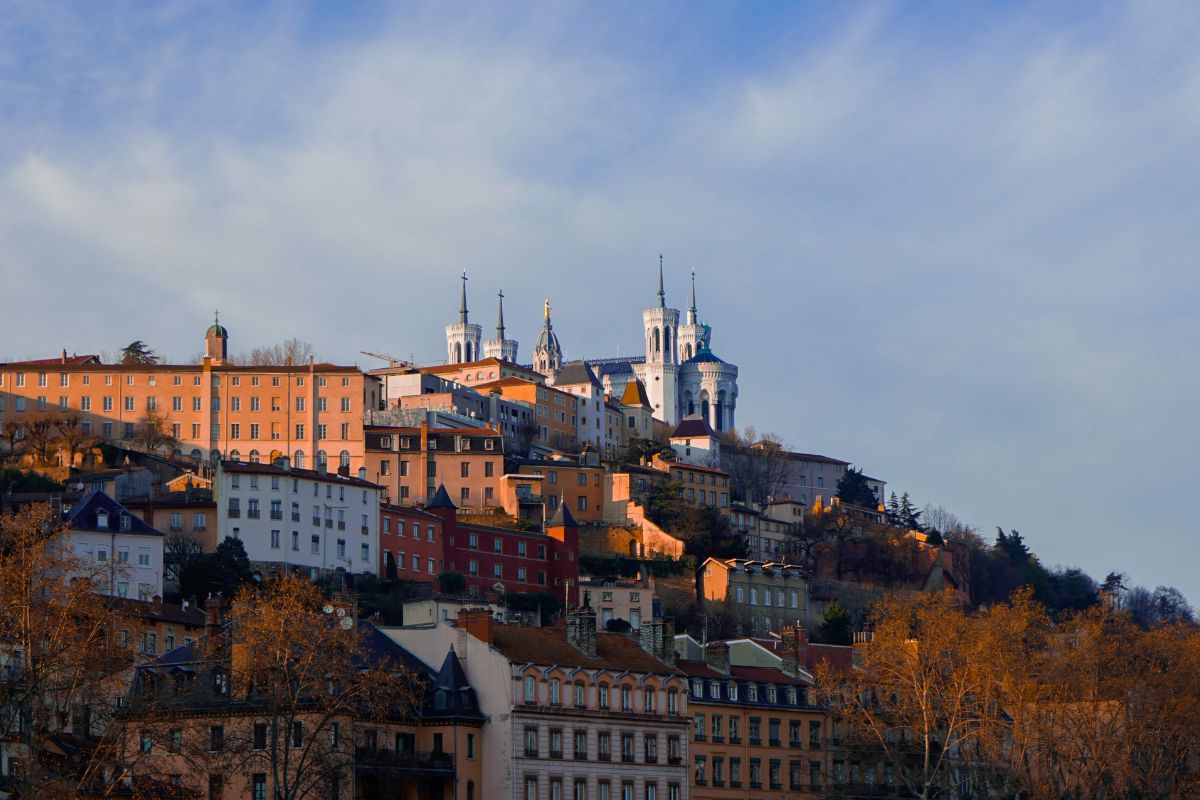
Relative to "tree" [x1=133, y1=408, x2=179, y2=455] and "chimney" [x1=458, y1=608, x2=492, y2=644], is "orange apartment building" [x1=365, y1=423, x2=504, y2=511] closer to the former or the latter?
"tree" [x1=133, y1=408, x2=179, y2=455]

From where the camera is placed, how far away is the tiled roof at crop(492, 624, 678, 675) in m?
76.6

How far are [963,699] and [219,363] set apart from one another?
83.0m

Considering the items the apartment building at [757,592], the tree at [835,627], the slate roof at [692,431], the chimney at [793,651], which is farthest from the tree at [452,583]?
the slate roof at [692,431]

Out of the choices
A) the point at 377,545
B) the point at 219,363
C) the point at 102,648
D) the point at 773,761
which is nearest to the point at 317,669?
the point at 102,648

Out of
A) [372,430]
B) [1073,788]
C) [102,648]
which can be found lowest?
[1073,788]

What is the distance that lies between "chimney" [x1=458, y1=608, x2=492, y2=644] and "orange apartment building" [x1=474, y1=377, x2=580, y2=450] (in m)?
105

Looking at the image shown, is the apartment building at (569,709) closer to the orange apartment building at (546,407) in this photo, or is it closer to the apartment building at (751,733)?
the apartment building at (751,733)

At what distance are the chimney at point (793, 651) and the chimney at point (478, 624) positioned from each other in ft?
57.3

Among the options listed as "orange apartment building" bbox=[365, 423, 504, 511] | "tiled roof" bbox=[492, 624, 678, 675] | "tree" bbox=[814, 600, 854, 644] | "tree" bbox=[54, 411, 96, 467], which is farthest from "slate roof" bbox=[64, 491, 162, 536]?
"tree" bbox=[814, 600, 854, 644]

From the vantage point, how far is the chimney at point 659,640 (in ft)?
277

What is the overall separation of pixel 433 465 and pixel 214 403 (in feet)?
52.0

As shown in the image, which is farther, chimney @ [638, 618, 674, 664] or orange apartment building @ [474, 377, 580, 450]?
orange apartment building @ [474, 377, 580, 450]

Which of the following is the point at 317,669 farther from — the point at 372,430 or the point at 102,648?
the point at 372,430

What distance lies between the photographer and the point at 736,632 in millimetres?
129250
